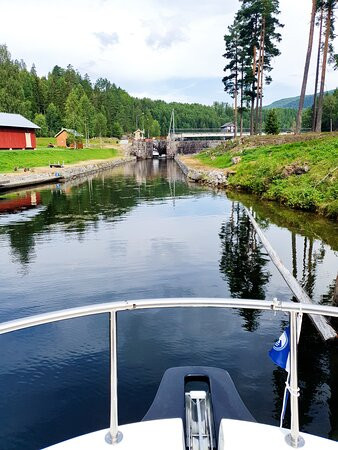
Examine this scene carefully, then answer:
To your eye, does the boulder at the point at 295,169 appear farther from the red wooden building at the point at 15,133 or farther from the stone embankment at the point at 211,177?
the red wooden building at the point at 15,133

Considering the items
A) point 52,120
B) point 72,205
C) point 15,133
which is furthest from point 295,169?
point 52,120

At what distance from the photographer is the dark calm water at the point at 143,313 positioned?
6488 millimetres

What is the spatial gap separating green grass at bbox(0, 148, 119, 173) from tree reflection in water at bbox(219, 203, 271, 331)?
32.4 metres

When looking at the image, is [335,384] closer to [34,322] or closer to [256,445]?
[256,445]

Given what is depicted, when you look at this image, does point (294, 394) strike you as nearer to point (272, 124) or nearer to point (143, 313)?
point (143, 313)

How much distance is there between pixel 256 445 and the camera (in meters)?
3.02

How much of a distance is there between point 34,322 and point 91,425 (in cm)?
435

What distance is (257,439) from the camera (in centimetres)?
309

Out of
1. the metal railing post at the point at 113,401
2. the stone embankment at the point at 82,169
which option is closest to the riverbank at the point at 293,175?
the stone embankment at the point at 82,169

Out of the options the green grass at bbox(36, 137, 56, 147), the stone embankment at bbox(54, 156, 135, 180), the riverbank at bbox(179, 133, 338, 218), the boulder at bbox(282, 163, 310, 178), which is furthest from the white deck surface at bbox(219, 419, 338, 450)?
the green grass at bbox(36, 137, 56, 147)

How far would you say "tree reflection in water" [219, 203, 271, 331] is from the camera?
35.6ft

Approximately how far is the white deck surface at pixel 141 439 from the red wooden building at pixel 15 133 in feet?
177

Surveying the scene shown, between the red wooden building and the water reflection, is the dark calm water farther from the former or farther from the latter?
the red wooden building

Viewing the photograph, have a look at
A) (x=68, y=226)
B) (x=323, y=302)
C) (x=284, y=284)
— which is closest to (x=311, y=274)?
(x=284, y=284)
